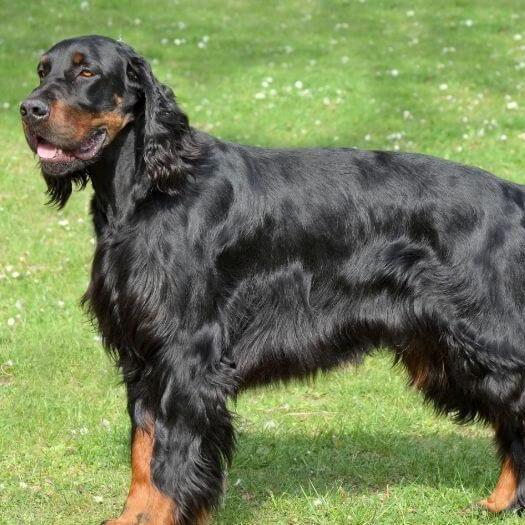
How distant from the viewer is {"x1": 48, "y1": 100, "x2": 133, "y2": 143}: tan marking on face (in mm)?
4164

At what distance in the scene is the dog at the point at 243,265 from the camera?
4.29 m

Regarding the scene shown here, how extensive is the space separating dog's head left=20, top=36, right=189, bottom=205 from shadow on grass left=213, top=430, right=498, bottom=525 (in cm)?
167

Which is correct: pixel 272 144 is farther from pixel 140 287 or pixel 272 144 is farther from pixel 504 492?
pixel 140 287

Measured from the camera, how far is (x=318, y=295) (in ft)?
15.1

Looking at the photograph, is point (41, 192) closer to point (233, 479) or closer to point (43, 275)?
point (43, 275)

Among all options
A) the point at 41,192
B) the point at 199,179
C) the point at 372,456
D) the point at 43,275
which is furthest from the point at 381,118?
the point at 199,179

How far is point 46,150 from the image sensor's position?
4.26 metres

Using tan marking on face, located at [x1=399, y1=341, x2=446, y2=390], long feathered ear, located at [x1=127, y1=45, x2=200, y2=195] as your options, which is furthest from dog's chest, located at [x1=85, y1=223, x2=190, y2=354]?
tan marking on face, located at [x1=399, y1=341, x2=446, y2=390]

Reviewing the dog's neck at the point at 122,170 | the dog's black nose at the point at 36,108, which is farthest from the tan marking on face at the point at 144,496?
the dog's black nose at the point at 36,108

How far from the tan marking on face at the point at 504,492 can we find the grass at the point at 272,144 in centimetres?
6

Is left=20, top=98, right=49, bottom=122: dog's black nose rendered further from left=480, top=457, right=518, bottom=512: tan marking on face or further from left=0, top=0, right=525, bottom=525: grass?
left=480, top=457, right=518, bottom=512: tan marking on face

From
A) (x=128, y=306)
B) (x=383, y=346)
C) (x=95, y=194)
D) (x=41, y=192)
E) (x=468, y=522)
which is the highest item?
(x=95, y=194)

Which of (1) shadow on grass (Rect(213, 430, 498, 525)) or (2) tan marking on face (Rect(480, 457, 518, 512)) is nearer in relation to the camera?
(2) tan marking on face (Rect(480, 457, 518, 512))

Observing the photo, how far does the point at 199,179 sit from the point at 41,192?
5.52 m
